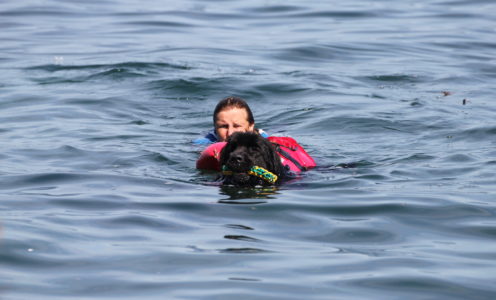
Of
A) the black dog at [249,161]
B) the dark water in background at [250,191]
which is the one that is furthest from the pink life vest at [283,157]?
the black dog at [249,161]

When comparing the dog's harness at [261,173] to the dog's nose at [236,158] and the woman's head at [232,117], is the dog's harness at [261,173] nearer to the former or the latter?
the dog's nose at [236,158]

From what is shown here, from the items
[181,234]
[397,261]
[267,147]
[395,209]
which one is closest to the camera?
[397,261]

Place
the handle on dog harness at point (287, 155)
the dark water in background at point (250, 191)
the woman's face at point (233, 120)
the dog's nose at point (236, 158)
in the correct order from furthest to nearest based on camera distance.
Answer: the woman's face at point (233, 120) < the handle on dog harness at point (287, 155) < the dog's nose at point (236, 158) < the dark water in background at point (250, 191)

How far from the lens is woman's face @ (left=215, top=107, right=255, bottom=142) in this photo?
9047 mm

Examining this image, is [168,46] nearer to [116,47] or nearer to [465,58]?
[116,47]

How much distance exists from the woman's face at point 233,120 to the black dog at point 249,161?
138 cm

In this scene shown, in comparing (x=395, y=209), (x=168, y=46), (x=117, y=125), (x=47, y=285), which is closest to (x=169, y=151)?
(x=117, y=125)

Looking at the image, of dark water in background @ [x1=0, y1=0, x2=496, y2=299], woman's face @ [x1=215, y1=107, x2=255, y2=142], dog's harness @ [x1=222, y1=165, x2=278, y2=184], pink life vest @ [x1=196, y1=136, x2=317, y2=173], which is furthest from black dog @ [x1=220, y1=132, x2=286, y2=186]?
woman's face @ [x1=215, y1=107, x2=255, y2=142]

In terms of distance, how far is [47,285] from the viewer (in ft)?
16.6

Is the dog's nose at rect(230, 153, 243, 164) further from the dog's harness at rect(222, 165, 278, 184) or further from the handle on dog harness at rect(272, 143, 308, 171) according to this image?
the handle on dog harness at rect(272, 143, 308, 171)

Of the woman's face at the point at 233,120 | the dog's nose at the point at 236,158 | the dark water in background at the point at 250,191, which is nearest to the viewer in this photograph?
the dark water in background at the point at 250,191

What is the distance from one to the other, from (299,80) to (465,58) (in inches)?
145

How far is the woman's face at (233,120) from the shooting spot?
9.05 m

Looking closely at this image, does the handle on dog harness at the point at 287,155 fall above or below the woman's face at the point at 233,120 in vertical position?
below
